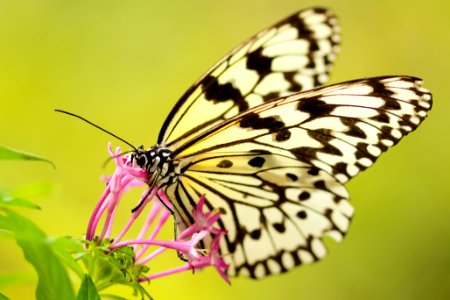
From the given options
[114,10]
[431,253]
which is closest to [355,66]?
[431,253]

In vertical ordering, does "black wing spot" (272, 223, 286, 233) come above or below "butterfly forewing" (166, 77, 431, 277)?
below

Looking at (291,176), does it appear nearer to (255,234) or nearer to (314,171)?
(314,171)

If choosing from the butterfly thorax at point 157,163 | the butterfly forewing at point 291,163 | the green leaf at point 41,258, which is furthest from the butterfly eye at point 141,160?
the green leaf at point 41,258

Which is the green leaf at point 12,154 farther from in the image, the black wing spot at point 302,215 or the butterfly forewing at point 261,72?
the black wing spot at point 302,215

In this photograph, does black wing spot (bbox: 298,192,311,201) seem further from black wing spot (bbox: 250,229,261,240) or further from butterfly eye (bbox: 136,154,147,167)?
butterfly eye (bbox: 136,154,147,167)

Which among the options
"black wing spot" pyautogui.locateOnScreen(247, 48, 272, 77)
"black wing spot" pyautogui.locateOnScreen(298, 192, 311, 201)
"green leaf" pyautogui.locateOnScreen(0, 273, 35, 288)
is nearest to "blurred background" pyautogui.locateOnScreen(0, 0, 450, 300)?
"black wing spot" pyautogui.locateOnScreen(298, 192, 311, 201)

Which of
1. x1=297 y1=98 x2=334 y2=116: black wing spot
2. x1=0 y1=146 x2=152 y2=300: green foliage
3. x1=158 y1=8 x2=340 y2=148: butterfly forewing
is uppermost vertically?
x1=158 y1=8 x2=340 y2=148: butterfly forewing

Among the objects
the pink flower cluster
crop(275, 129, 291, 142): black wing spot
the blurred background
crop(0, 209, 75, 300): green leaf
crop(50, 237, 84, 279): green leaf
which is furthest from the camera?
the blurred background
